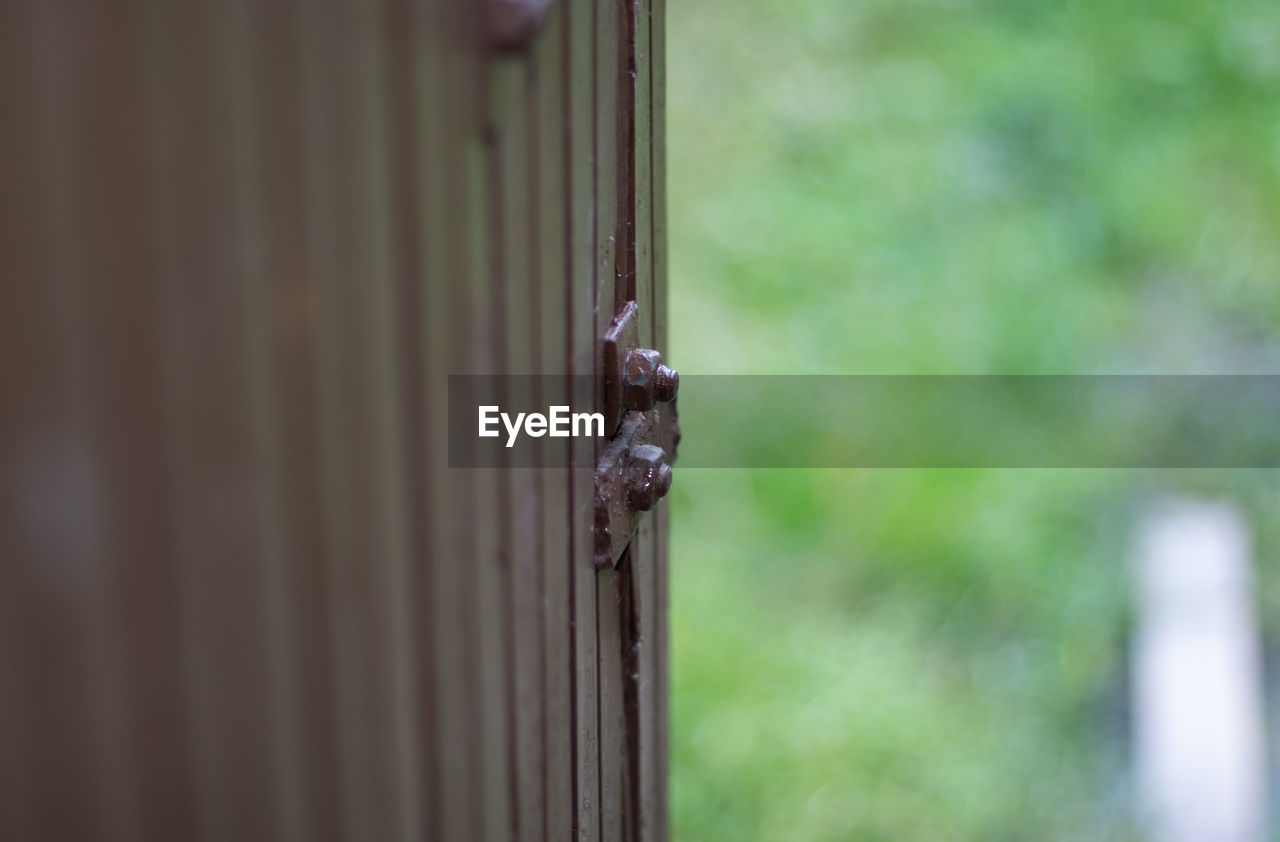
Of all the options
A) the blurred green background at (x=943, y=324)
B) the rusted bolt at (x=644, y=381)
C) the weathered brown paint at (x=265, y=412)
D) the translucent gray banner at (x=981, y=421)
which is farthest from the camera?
the translucent gray banner at (x=981, y=421)

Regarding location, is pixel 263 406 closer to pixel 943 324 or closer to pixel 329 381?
pixel 329 381

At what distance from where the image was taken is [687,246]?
364 centimetres

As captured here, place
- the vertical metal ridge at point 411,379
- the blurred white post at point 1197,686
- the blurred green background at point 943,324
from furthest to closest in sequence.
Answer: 1. the blurred green background at point 943,324
2. the blurred white post at point 1197,686
3. the vertical metal ridge at point 411,379

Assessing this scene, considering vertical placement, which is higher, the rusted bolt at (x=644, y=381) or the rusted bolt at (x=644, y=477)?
the rusted bolt at (x=644, y=381)

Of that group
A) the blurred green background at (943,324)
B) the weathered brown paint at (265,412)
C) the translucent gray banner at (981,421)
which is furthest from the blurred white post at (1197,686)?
the weathered brown paint at (265,412)

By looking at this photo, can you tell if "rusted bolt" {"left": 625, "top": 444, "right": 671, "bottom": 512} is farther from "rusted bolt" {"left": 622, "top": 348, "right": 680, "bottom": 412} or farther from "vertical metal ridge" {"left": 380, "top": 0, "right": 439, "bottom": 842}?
"vertical metal ridge" {"left": 380, "top": 0, "right": 439, "bottom": 842}

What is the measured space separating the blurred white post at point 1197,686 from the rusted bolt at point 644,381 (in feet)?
7.83

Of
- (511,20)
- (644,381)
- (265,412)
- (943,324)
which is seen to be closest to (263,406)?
(265,412)

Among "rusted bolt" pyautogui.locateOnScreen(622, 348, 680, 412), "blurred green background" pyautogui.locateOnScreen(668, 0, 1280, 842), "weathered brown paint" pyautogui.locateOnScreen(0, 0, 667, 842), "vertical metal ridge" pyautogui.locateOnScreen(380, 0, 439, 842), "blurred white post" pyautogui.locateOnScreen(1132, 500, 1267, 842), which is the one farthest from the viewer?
"blurred green background" pyautogui.locateOnScreen(668, 0, 1280, 842)

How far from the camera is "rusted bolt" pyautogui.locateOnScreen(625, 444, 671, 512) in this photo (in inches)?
31.8

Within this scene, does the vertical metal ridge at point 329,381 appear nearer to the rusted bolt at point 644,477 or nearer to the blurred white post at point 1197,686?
the rusted bolt at point 644,477

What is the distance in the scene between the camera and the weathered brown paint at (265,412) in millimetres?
381

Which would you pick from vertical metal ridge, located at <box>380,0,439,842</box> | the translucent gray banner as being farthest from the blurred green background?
vertical metal ridge, located at <box>380,0,439,842</box>

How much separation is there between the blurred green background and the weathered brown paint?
232cm
